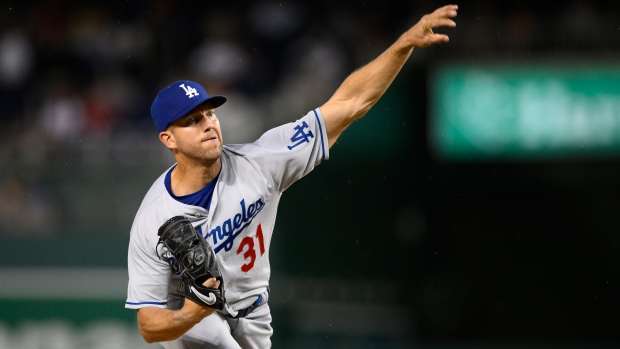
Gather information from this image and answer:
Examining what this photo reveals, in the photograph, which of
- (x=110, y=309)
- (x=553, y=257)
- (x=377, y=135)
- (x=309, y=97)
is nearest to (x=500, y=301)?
(x=553, y=257)

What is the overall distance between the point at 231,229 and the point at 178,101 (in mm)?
641

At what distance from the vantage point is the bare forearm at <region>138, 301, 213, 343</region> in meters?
4.25

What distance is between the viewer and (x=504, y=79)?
8047mm

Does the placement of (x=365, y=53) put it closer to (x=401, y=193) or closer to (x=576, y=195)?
(x=401, y=193)

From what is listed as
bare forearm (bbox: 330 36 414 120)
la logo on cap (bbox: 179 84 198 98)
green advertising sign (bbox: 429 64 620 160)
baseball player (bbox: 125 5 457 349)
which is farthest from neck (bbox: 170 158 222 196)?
green advertising sign (bbox: 429 64 620 160)

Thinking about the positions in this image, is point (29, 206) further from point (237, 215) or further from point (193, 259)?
point (193, 259)

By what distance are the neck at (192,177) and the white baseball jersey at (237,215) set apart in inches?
2.0

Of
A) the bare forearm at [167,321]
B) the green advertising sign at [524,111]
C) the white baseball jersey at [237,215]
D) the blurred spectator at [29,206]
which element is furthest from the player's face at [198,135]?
the blurred spectator at [29,206]

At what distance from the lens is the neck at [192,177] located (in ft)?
14.8

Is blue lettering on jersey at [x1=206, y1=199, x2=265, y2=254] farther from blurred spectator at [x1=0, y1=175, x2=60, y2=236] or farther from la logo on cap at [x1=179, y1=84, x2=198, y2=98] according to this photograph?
blurred spectator at [x1=0, y1=175, x2=60, y2=236]

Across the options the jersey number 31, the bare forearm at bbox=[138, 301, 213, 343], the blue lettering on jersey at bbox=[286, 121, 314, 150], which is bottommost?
the bare forearm at bbox=[138, 301, 213, 343]

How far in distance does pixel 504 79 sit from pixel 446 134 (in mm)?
658

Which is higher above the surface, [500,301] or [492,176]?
[492,176]

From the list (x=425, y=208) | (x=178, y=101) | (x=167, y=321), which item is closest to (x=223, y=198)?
(x=178, y=101)
